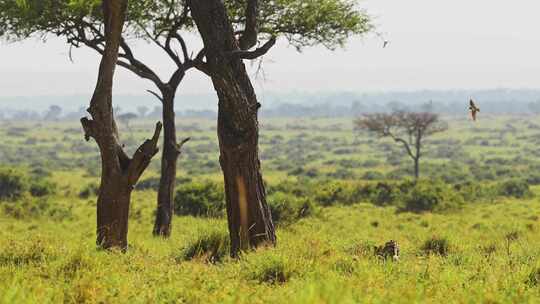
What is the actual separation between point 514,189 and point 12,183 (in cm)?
3274

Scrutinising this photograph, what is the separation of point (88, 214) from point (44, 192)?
402 inches

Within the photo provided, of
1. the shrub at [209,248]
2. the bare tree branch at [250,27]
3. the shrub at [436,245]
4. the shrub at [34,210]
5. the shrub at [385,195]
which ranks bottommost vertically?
the shrub at [385,195]

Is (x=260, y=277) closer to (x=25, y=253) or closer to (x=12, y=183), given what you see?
(x=25, y=253)

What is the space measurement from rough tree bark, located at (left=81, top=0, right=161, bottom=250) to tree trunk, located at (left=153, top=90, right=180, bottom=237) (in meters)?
6.13

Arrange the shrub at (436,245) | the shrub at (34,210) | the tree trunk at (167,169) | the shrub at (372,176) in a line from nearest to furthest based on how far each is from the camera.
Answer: the shrub at (436,245) < the tree trunk at (167,169) < the shrub at (34,210) < the shrub at (372,176)

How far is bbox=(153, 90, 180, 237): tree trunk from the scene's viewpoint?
1653 cm

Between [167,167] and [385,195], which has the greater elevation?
[167,167]

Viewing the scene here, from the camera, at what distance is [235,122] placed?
368 inches

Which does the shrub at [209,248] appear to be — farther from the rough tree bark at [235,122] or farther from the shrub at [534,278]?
the shrub at [534,278]

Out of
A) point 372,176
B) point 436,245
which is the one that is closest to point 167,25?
point 436,245

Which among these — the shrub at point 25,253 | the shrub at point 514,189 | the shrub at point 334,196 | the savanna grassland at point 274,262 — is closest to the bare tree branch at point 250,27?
the savanna grassland at point 274,262

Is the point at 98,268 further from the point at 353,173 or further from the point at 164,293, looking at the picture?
the point at 353,173

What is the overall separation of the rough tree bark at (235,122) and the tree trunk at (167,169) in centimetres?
713

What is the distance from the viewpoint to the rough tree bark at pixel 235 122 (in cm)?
925
